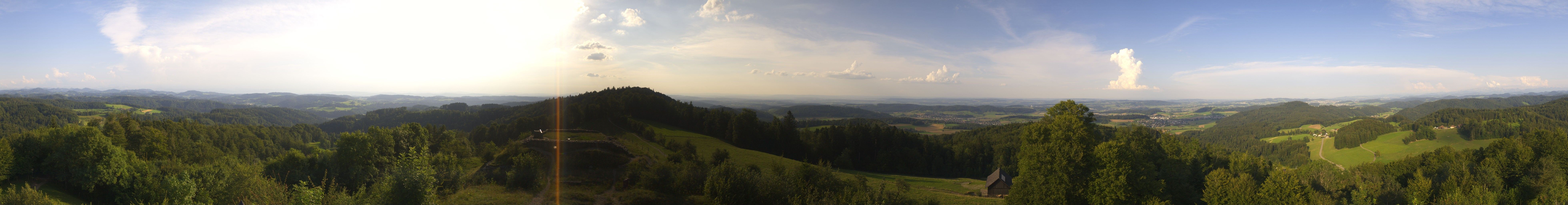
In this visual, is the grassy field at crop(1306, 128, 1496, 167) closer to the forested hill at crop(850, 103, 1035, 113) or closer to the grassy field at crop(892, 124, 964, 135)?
the grassy field at crop(892, 124, 964, 135)

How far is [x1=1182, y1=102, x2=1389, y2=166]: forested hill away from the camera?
97500mm

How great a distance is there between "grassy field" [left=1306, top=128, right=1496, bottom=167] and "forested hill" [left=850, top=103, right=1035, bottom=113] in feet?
230

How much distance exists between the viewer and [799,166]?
1561 inches

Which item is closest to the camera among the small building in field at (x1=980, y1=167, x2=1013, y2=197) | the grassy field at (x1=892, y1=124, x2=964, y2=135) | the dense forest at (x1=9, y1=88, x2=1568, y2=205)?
the dense forest at (x1=9, y1=88, x2=1568, y2=205)

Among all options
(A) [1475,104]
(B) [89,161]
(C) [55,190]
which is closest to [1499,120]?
(A) [1475,104]

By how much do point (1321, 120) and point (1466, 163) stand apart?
139639 mm

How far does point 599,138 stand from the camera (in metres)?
27.3

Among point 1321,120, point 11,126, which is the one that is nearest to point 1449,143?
point 1321,120

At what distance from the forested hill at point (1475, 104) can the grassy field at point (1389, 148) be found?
80376 millimetres

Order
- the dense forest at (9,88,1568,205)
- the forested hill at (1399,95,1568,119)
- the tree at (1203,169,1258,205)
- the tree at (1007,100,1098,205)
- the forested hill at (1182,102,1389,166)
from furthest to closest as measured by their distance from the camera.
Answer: the forested hill at (1399,95,1568,119) < the forested hill at (1182,102,1389,166) < the tree at (1203,169,1258,205) < the dense forest at (9,88,1568,205) < the tree at (1007,100,1098,205)

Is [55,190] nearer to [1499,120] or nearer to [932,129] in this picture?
[932,129]

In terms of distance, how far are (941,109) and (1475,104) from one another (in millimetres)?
178070

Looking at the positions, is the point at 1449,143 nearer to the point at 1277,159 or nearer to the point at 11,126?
the point at 1277,159

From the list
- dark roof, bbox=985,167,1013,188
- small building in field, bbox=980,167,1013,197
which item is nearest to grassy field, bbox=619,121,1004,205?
small building in field, bbox=980,167,1013,197
